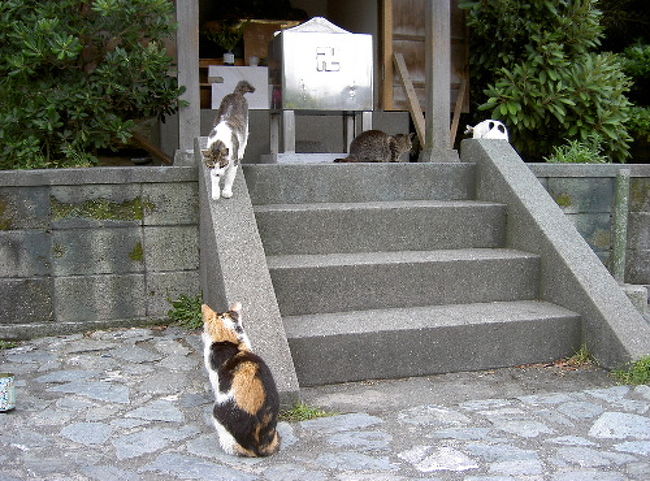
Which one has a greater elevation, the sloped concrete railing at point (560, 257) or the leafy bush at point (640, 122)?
the leafy bush at point (640, 122)

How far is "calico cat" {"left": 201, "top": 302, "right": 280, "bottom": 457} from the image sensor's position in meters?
2.84

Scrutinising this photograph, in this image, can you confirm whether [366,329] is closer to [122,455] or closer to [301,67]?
[122,455]

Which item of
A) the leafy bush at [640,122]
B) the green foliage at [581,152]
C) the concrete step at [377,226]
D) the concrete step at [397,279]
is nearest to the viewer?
the concrete step at [397,279]

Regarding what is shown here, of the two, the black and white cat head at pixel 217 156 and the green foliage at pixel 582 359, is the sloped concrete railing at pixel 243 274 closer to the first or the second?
the black and white cat head at pixel 217 156

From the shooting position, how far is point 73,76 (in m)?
5.17

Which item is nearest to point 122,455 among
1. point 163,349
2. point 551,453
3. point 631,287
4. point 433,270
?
point 163,349

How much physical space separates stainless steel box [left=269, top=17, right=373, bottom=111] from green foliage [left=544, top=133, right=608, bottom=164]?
5.72ft

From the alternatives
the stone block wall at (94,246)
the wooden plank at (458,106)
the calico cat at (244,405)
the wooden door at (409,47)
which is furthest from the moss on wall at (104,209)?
the wooden plank at (458,106)

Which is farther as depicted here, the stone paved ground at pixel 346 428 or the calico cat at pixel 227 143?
the calico cat at pixel 227 143

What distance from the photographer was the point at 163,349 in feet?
14.4

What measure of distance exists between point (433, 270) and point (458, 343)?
1.88 ft

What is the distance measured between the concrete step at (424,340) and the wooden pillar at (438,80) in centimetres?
252

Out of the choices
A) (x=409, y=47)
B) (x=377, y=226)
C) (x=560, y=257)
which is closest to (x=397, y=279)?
(x=377, y=226)

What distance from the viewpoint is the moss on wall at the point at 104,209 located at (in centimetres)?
468
